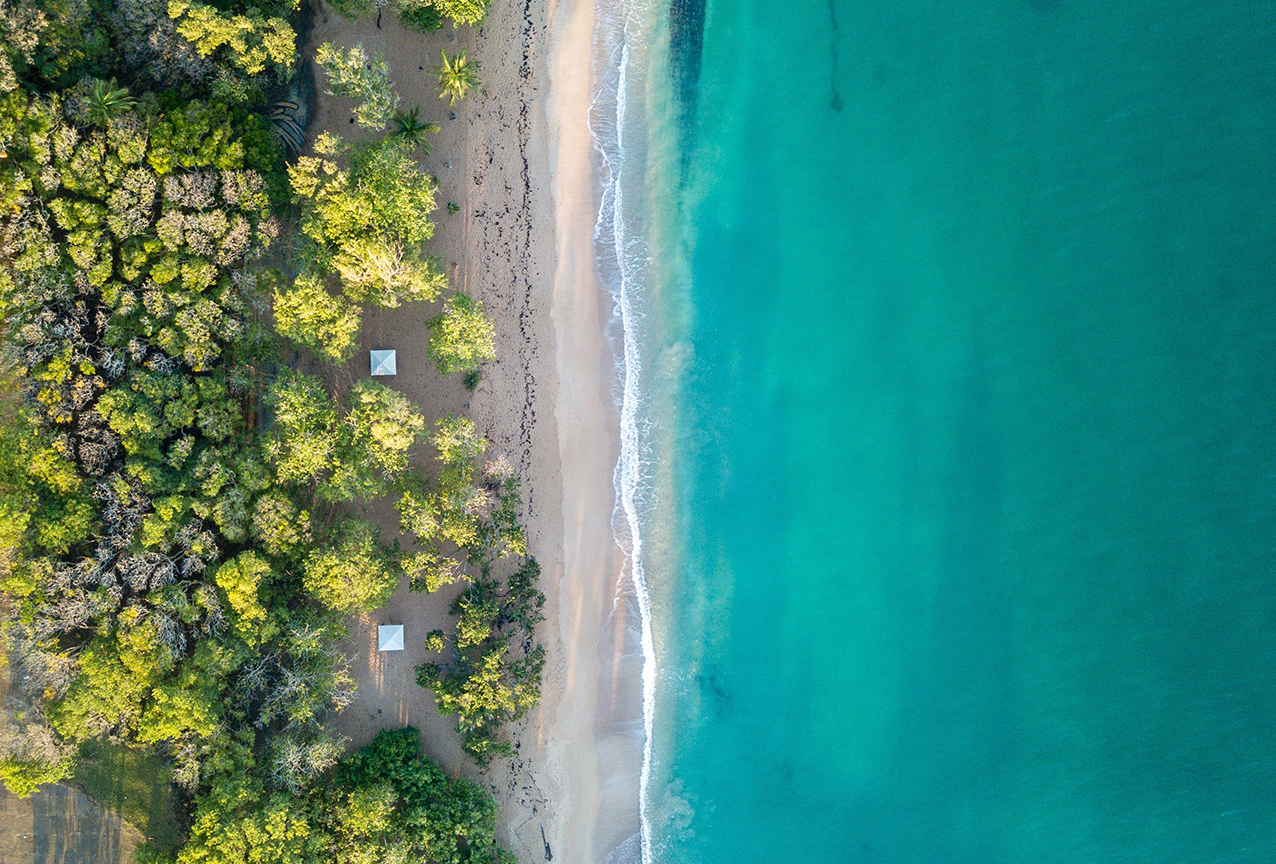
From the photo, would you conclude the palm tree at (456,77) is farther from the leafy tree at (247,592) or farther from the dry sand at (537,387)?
the leafy tree at (247,592)

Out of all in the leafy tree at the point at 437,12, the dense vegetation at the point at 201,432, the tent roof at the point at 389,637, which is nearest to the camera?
the dense vegetation at the point at 201,432

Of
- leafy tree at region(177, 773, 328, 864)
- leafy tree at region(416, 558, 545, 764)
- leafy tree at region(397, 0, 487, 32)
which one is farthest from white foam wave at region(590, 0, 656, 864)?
leafy tree at region(177, 773, 328, 864)

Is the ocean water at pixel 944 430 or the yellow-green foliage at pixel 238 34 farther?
the ocean water at pixel 944 430

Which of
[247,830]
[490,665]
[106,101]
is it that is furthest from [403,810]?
[106,101]

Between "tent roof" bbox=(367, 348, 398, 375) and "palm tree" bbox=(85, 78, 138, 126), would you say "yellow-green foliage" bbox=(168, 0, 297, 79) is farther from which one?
"tent roof" bbox=(367, 348, 398, 375)

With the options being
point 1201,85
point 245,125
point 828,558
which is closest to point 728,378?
point 828,558

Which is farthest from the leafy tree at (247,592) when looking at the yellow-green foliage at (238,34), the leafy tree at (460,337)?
the yellow-green foliage at (238,34)

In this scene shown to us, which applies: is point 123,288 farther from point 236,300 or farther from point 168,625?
point 168,625
